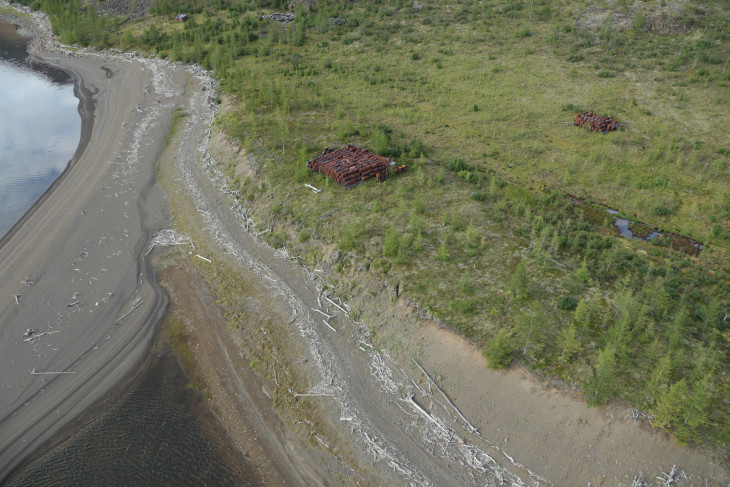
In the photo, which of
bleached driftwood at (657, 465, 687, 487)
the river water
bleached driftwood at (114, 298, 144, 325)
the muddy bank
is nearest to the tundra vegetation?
the muddy bank

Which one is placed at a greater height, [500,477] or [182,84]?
[182,84]

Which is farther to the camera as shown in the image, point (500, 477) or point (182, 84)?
point (182, 84)

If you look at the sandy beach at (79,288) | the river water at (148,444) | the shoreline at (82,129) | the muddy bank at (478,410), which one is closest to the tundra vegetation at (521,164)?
the muddy bank at (478,410)

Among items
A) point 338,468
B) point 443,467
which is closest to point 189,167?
point 338,468

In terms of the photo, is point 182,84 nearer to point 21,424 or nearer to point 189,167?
point 189,167

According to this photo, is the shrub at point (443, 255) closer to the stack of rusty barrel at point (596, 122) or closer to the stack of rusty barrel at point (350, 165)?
the stack of rusty barrel at point (350, 165)

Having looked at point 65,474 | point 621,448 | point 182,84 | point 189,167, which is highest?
point 182,84
